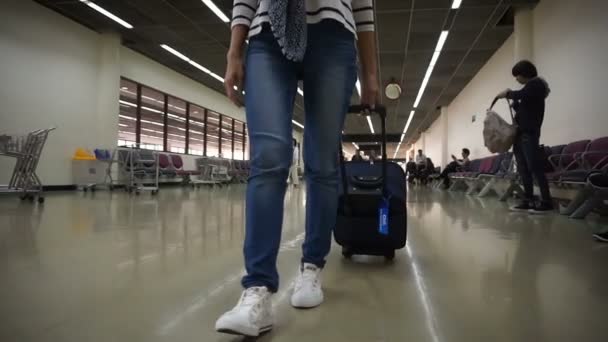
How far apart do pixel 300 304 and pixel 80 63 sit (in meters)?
8.78

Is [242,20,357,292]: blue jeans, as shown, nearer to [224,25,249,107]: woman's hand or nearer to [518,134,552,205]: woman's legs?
[224,25,249,107]: woman's hand

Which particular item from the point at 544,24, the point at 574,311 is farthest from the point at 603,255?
the point at 544,24

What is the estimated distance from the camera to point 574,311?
108cm

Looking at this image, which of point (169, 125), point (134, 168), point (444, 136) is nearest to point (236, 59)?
point (134, 168)

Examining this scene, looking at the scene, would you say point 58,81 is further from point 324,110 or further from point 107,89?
point 324,110

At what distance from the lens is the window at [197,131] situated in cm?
1268

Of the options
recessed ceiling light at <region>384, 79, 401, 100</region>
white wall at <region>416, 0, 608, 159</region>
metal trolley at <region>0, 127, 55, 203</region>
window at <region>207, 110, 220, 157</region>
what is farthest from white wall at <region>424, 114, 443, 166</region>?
metal trolley at <region>0, 127, 55, 203</region>

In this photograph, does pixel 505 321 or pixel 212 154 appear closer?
pixel 505 321

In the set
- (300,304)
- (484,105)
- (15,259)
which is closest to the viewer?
(300,304)

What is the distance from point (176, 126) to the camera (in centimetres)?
1191

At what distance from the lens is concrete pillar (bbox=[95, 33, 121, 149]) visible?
27.2ft

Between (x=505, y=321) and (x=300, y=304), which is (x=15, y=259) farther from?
(x=505, y=321)

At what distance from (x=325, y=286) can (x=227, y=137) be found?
14.5 m

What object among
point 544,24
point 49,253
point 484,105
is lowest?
point 49,253
